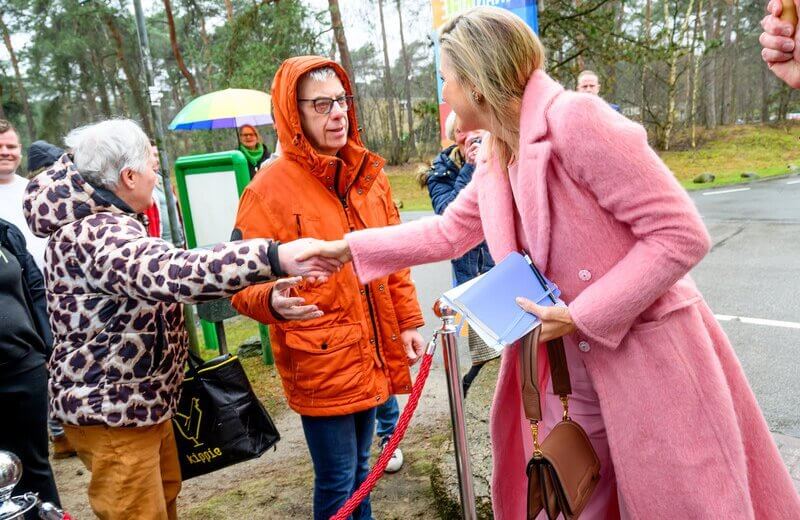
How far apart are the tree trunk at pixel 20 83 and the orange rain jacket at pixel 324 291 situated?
86.0ft

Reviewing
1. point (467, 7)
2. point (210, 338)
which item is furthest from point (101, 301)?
point (467, 7)

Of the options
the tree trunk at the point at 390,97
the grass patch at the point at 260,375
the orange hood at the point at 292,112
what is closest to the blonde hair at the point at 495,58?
the orange hood at the point at 292,112

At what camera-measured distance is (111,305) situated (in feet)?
7.13

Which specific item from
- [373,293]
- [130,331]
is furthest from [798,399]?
[130,331]

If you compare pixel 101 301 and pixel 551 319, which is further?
pixel 101 301

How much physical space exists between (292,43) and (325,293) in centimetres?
1514

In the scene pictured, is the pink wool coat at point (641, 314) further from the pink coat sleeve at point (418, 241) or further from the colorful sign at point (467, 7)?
the colorful sign at point (467, 7)

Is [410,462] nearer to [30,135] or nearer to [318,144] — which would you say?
[318,144]

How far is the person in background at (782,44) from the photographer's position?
1.41m

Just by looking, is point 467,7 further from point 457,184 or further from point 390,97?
point 390,97

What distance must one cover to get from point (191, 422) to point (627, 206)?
1.87 metres

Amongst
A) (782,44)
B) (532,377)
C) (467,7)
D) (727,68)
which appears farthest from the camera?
(727,68)

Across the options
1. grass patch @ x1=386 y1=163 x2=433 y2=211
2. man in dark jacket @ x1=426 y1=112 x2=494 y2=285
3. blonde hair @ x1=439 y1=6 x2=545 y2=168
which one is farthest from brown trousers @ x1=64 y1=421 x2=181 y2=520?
grass patch @ x1=386 y1=163 x2=433 y2=211

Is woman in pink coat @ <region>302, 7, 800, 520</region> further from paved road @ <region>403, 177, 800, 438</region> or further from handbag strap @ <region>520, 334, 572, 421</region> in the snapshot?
paved road @ <region>403, 177, 800, 438</region>
